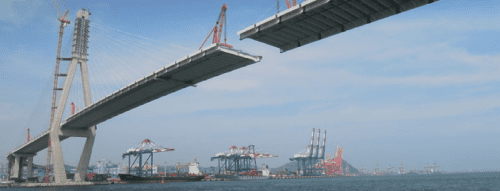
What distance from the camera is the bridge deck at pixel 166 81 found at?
3425 cm

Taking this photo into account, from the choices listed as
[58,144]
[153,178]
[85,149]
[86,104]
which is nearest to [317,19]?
[86,104]

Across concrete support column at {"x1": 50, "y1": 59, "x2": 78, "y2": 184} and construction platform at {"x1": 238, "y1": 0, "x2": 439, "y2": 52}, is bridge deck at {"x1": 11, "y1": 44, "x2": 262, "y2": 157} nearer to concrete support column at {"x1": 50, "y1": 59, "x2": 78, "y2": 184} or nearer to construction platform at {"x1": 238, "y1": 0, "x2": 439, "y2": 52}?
concrete support column at {"x1": 50, "y1": 59, "x2": 78, "y2": 184}

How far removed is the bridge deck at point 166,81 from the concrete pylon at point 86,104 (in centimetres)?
122

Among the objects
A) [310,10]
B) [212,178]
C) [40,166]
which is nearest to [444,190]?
[310,10]

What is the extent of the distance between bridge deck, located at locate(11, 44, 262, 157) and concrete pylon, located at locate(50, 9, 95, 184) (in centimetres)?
122

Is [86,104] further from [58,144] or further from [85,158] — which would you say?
[85,158]

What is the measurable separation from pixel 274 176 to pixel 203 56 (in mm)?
144619

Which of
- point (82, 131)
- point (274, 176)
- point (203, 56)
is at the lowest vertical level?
point (274, 176)

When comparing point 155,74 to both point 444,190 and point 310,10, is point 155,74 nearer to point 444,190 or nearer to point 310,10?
point 310,10

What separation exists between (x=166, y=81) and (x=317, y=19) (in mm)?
22972

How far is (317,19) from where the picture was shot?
2344 centimetres

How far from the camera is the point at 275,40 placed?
26.8m

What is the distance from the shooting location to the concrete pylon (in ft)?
197

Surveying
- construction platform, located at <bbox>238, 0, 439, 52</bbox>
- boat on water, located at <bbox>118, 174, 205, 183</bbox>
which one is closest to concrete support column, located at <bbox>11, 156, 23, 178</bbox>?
boat on water, located at <bbox>118, 174, 205, 183</bbox>
